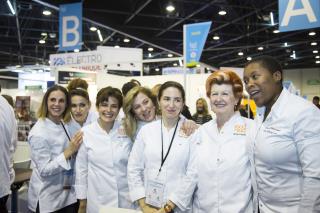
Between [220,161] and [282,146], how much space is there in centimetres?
42

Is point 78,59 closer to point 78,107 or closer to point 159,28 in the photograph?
point 78,107

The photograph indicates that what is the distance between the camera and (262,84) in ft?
6.06

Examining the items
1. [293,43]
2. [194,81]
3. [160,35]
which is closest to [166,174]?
[194,81]

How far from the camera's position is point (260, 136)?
187 cm

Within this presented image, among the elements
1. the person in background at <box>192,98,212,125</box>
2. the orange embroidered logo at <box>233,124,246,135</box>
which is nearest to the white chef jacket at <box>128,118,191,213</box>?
the orange embroidered logo at <box>233,124,246,135</box>

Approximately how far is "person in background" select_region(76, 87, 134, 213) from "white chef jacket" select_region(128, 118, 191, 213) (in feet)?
0.45

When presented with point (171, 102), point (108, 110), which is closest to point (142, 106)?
point (108, 110)

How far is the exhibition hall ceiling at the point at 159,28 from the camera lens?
31.7 ft

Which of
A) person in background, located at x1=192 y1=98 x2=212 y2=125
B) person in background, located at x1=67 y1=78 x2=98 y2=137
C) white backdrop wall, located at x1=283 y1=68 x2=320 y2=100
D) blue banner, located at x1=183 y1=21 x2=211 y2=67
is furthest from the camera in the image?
white backdrop wall, located at x1=283 y1=68 x2=320 y2=100

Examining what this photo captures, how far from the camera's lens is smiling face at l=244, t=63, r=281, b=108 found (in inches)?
72.7

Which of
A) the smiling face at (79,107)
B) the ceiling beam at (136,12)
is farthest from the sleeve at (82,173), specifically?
the ceiling beam at (136,12)

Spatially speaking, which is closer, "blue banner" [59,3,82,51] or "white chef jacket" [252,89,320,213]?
"white chef jacket" [252,89,320,213]

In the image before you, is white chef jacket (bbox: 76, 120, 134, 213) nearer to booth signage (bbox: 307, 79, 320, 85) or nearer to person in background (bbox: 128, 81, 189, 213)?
person in background (bbox: 128, 81, 189, 213)

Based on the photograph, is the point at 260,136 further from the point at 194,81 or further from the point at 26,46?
the point at 26,46
